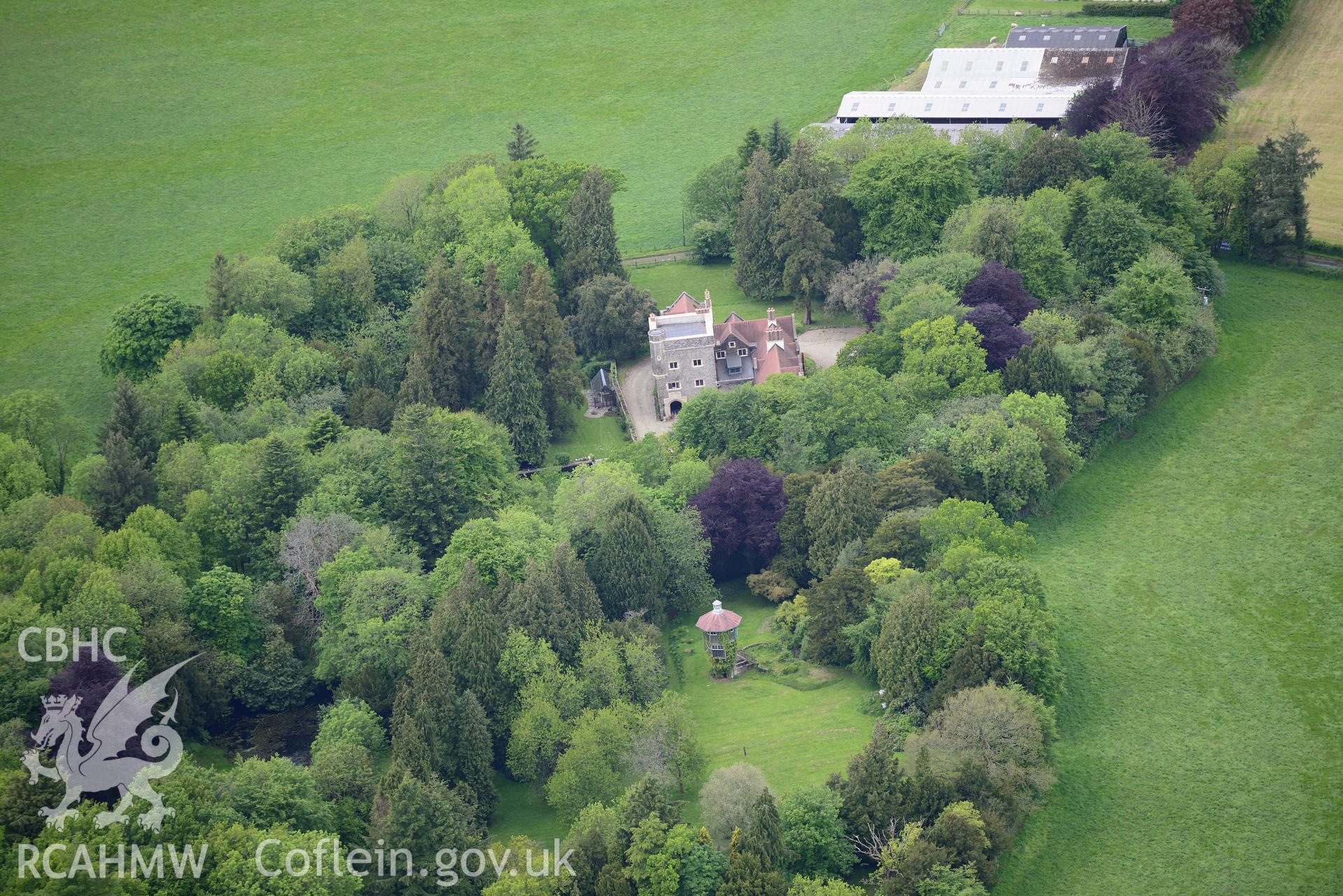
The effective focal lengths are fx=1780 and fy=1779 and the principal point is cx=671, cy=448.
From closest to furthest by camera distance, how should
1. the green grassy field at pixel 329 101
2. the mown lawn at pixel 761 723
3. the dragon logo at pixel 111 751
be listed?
the dragon logo at pixel 111 751
the mown lawn at pixel 761 723
the green grassy field at pixel 329 101

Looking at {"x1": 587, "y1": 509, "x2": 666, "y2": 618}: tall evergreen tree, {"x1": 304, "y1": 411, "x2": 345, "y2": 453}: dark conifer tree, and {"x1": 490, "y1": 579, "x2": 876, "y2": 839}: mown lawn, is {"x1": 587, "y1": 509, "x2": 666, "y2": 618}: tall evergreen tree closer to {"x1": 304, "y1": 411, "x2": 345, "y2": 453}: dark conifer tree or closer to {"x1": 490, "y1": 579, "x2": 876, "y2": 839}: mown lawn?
{"x1": 490, "y1": 579, "x2": 876, "y2": 839}: mown lawn

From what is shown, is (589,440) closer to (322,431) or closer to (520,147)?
(322,431)

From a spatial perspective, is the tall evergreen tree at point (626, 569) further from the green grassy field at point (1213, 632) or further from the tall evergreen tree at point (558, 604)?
the green grassy field at point (1213, 632)

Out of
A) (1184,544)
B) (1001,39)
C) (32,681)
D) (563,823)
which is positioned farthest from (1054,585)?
(1001,39)

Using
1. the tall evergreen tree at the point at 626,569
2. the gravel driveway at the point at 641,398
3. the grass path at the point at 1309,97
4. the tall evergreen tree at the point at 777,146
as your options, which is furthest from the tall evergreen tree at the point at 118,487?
the grass path at the point at 1309,97

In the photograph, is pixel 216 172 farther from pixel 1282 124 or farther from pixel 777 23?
pixel 1282 124

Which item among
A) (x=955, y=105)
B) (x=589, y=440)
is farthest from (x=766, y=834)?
(x=955, y=105)
